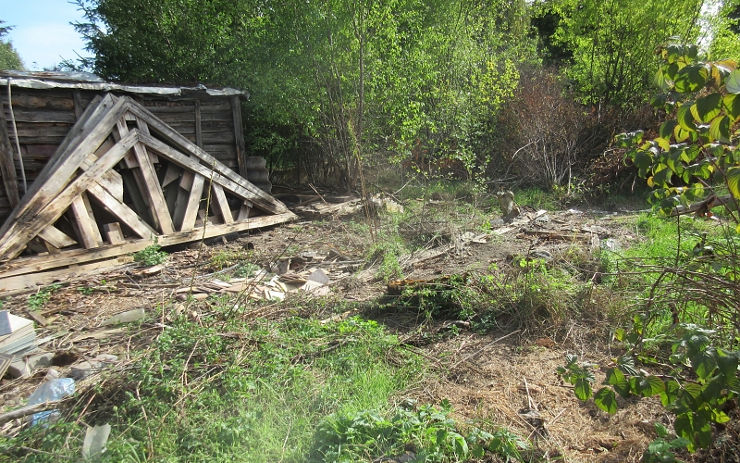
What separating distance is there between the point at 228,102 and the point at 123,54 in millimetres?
4613

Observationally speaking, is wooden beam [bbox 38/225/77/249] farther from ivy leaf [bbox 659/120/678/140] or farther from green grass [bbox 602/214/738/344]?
ivy leaf [bbox 659/120/678/140]

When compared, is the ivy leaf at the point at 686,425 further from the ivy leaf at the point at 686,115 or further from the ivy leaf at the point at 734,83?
the ivy leaf at the point at 734,83

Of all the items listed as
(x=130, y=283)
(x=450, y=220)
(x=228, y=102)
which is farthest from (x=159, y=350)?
(x=228, y=102)

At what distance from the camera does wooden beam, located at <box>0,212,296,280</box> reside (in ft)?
19.8

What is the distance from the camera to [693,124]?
196cm

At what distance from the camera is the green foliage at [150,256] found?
6.71 metres

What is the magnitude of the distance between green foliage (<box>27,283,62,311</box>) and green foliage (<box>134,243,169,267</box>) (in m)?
1.08

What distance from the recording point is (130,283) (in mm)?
6039

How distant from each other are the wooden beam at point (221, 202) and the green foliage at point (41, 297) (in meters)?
2.82

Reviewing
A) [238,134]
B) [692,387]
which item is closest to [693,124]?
[692,387]

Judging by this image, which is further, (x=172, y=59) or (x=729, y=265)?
(x=172, y=59)

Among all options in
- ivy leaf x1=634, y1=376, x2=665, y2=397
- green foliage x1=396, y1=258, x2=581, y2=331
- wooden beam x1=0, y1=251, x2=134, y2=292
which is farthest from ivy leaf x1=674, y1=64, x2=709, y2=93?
wooden beam x1=0, y1=251, x2=134, y2=292

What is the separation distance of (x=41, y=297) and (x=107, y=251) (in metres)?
1.31

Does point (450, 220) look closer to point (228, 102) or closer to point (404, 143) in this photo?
point (404, 143)
